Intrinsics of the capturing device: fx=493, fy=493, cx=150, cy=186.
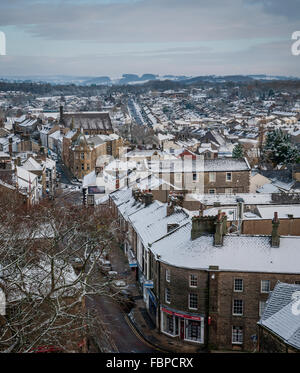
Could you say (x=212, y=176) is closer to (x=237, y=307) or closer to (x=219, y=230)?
(x=219, y=230)

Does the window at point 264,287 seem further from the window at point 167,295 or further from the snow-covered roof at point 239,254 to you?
the window at point 167,295

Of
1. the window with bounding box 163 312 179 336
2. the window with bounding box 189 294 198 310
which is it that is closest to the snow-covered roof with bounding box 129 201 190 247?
the window with bounding box 163 312 179 336

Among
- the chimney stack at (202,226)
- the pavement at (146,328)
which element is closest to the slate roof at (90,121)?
the pavement at (146,328)

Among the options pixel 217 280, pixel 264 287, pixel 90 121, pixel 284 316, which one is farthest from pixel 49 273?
pixel 90 121
